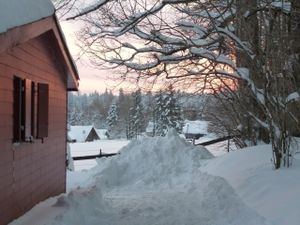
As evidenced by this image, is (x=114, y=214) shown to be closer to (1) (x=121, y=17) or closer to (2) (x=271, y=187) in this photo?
(2) (x=271, y=187)

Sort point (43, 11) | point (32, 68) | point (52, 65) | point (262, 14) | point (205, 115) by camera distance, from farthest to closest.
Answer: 1. point (205, 115)
2. point (52, 65)
3. point (262, 14)
4. point (32, 68)
5. point (43, 11)

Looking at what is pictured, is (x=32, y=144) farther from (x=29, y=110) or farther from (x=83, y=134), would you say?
(x=83, y=134)

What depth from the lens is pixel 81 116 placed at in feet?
386

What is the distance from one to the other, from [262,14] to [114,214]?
5270 mm

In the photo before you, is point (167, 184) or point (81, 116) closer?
point (167, 184)

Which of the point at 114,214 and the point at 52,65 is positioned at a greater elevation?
the point at 52,65

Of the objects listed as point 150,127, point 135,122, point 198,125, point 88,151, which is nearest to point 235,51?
point 198,125

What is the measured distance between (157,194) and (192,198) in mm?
1711

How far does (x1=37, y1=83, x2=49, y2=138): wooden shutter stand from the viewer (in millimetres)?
9898

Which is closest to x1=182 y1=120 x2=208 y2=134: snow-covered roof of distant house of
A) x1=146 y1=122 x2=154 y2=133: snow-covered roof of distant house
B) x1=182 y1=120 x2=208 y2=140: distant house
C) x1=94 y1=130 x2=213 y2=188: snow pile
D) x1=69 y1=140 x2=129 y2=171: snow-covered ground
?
x1=182 y1=120 x2=208 y2=140: distant house

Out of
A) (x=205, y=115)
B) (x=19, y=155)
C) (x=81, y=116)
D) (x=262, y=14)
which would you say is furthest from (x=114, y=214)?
(x=81, y=116)

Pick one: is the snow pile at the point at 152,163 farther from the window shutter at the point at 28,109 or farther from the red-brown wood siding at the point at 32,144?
the window shutter at the point at 28,109

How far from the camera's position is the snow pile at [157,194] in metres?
8.98

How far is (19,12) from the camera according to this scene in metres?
6.54
